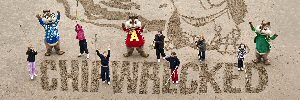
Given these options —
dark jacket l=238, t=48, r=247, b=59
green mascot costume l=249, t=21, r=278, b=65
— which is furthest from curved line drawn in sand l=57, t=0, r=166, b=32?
green mascot costume l=249, t=21, r=278, b=65

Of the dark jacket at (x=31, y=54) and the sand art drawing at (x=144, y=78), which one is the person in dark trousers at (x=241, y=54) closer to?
the sand art drawing at (x=144, y=78)

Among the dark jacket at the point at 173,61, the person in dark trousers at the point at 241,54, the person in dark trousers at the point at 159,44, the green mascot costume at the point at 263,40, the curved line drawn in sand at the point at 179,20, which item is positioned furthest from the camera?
the curved line drawn in sand at the point at 179,20

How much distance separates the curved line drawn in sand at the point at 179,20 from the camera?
25734 mm

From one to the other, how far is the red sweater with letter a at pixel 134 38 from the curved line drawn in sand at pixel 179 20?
4.83 feet

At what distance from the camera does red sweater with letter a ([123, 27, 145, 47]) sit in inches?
953

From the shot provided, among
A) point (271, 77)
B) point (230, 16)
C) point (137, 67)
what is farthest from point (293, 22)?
point (137, 67)

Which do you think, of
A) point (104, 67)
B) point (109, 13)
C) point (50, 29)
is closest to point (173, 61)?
point (104, 67)

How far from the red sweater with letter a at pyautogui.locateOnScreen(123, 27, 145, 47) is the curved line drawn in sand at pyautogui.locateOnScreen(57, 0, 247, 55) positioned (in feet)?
4.83

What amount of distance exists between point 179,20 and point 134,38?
3.73m

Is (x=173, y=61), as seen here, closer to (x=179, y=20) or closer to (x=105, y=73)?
(x=105, y=73)

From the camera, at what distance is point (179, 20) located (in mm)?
27391

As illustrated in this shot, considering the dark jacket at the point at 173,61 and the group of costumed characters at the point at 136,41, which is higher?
the group of costumed characters at the point at 136,41

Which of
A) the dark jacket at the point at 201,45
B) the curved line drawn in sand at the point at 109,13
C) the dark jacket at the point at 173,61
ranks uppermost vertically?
the curved line drawn in sand at the point at 109,13

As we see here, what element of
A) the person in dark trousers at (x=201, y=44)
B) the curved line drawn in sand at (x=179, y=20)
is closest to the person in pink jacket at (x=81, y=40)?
the curved line drawn in sand at (x=179, y=20)
